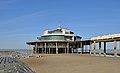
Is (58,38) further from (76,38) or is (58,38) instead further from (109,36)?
(109,36)

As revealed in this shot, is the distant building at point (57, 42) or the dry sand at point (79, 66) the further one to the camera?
the distant building at point (57, 42)

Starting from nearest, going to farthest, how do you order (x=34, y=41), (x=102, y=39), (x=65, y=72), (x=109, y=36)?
(x=65, y=72)
(x=109, y=36)
(x=102, y=39)
(x=34, y=41)

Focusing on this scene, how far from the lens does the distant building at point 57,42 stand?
225 feet

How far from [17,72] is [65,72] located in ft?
12.8

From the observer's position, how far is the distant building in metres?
68.5

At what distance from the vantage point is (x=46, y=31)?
75250 millimetres

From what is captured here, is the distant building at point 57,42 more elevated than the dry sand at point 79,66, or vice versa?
the distant building at point 57,42

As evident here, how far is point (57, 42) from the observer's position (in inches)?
A: 2682

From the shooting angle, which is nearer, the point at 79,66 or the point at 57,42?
the point at 79,66

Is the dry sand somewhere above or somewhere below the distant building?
below

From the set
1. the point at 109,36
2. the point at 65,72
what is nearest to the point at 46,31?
the point at 109,36

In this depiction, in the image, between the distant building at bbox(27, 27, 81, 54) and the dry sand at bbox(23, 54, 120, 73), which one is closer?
the dry sand at bbox(23, 54, 120, 73)

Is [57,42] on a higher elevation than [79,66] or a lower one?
higher

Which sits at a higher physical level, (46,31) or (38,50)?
(46,31)
